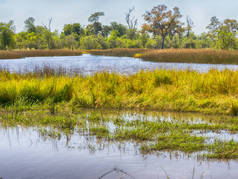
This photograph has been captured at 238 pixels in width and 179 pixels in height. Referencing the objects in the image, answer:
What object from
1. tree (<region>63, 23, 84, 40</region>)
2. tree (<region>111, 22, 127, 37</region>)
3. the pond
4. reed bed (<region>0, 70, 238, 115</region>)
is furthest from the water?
tree (<region>111, 22, 127, 37</region>)

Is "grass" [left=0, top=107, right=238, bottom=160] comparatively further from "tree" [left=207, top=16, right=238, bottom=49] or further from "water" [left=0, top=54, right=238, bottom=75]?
"tree" [left=207, top=16, right=238, bottom=49]

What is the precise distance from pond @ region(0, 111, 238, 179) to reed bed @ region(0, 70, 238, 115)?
2.71m

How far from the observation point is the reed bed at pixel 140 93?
8.34m

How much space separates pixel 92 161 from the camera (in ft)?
14.1

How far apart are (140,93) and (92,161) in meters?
5.70

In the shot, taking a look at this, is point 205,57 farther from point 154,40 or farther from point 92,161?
point 154,40

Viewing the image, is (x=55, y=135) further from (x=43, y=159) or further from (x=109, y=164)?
(x=109, y=164)

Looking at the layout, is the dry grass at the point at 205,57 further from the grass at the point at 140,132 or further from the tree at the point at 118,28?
the tree at the point at 118,28

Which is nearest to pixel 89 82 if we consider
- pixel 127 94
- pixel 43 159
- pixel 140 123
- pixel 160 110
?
pixel 127 94

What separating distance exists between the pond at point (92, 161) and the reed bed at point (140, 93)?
2.71m

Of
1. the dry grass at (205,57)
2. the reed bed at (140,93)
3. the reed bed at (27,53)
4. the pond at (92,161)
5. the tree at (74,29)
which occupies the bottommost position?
the pond at (92,161)

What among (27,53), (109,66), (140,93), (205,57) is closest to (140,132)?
(140,93)

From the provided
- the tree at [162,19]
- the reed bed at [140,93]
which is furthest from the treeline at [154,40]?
the reed bed at [140,93]

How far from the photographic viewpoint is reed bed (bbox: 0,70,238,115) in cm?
834
